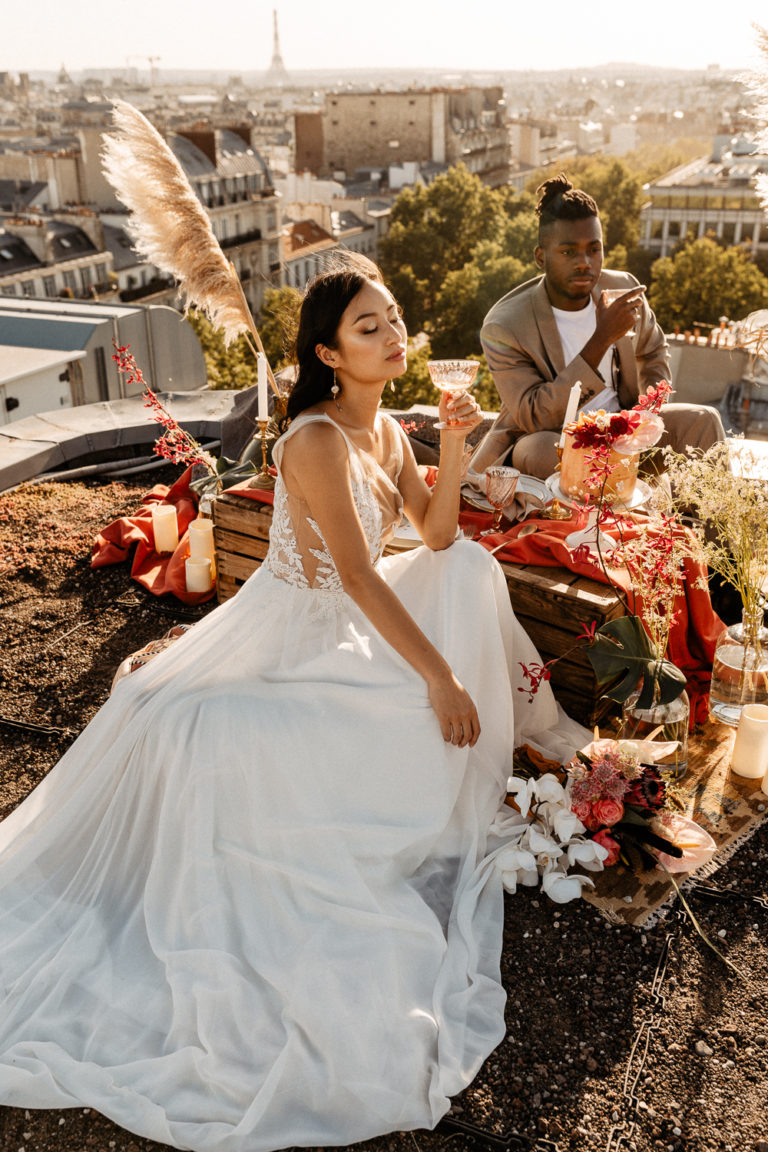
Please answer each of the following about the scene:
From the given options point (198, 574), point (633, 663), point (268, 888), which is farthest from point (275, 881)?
point (198, 574)

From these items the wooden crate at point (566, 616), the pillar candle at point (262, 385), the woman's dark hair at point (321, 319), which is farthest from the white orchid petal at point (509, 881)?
the pillar candle at point (262, 385)

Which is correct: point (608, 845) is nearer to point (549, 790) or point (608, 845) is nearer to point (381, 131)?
point (549, 790)

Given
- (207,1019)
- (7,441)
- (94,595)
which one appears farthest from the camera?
(7,441)

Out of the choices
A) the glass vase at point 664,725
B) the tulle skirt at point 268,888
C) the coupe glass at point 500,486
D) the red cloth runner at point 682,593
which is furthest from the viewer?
the coupe glass at point 500,486

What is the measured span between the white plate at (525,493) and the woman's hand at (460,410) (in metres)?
1.01

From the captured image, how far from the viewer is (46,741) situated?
11.1 ft

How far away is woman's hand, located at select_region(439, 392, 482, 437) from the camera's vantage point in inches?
108

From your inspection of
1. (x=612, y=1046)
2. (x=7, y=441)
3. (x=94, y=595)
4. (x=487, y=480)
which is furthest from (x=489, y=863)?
(x=7, y=441)

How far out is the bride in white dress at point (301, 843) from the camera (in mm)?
1987

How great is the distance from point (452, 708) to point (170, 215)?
275 centimetres

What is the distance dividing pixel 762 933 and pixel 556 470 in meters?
2.07

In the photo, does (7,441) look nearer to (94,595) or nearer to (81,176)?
(94,595)

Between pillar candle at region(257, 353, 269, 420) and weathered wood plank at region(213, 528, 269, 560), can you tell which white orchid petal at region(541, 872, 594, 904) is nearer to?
weathered wood plank at region(213, 528, 269, 560)

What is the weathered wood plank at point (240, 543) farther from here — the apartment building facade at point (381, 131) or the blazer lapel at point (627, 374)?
the apartment building facade at point (381, 131)
